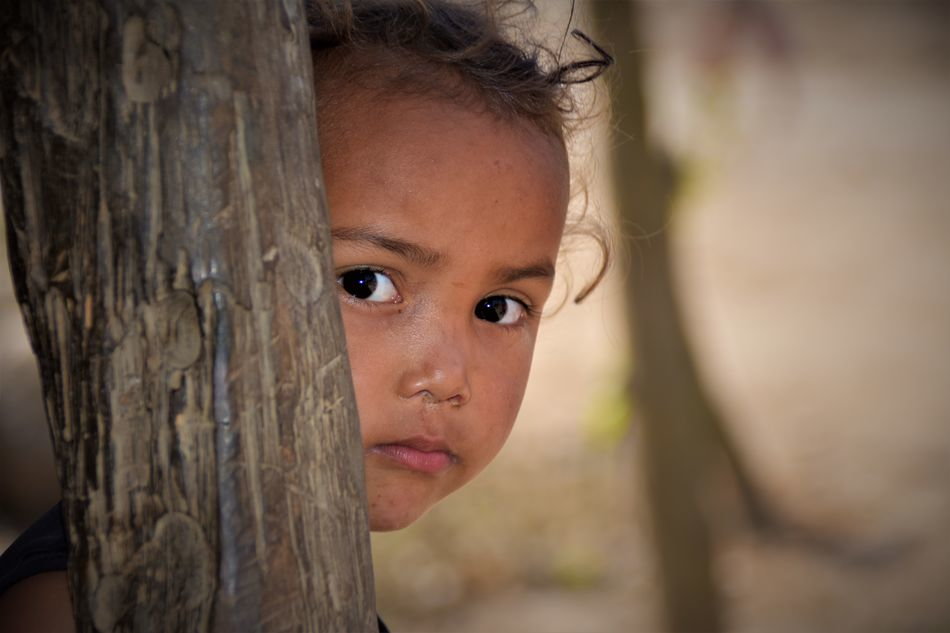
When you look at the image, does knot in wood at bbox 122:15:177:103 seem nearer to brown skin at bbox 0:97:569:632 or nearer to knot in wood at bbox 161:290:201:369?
knot in wood at bbox 161:290:201:369

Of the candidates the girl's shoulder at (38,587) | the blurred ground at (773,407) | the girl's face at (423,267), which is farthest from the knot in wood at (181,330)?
the blurred ground at (773,407)

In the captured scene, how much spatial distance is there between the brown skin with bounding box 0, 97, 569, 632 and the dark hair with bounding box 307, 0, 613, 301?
47 millimetres

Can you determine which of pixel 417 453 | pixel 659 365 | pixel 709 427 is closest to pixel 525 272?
pixel 417 453

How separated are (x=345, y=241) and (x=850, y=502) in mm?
5798

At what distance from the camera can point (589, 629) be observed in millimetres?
5484

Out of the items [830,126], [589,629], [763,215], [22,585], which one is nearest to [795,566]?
[589,629]

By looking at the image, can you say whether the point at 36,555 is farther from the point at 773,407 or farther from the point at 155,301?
the point at 773,407

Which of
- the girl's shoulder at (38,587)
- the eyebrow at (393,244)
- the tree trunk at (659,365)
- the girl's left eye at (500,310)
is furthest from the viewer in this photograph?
the tree trunk at (659,365)

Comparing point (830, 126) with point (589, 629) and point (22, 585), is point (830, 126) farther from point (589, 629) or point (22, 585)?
point (22, 585)

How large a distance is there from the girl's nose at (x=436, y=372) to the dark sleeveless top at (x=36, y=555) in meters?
0.51

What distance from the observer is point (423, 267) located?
59.9 inches

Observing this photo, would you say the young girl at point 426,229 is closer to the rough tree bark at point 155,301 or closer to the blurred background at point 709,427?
the blurred background at point 709,427

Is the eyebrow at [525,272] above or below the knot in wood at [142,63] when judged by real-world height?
below

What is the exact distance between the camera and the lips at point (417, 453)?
1.55m
